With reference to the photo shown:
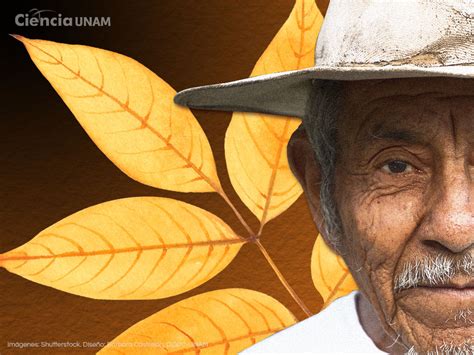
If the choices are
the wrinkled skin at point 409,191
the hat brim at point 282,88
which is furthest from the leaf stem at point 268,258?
the wrinkled skin at point 409,191

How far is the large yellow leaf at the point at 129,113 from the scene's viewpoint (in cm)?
218

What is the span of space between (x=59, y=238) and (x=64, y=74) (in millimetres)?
427

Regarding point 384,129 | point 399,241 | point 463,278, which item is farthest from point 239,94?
point 463,278

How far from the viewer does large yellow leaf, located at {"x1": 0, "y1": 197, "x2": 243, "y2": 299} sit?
219 cm

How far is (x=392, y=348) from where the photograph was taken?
1.56 meters

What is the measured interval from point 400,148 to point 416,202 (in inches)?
3.6

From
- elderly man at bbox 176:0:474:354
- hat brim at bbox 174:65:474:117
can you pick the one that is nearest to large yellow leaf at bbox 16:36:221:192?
hat brim at bbox 174:65:474:117

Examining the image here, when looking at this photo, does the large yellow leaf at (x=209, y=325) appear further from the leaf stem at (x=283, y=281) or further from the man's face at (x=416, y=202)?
the man's face at (x=416, y=202)

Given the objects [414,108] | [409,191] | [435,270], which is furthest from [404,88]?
→ [435,270]

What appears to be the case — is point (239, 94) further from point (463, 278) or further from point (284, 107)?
point (463, 278)

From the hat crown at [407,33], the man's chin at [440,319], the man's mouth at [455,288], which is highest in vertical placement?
the hat crown at [407,33]

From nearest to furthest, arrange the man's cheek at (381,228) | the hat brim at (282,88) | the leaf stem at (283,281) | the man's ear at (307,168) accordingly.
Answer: the hat brim at (282,88) < the man's cheek at (381,228) < the man's ear at (307,168) < the leaf stem at (283,281)

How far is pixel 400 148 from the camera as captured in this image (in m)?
1.36

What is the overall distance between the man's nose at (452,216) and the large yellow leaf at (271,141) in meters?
0.93
